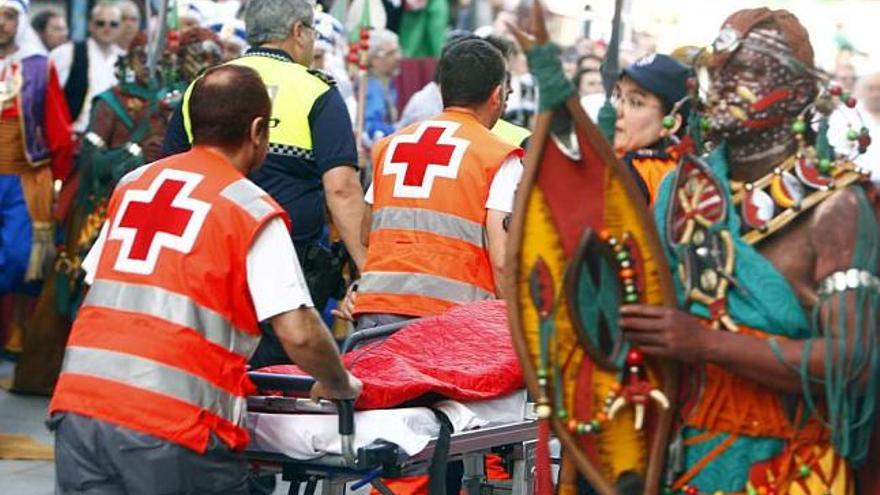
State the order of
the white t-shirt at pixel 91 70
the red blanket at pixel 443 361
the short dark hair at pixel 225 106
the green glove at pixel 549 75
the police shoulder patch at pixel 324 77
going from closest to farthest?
the green glove at pixel 549 75 → the short dark hair at pixel 225 106 → the red blanket at pixel 443 361 → the police shoulder patch at pixel 324 77 → the white t-shirt at pixel 91 70

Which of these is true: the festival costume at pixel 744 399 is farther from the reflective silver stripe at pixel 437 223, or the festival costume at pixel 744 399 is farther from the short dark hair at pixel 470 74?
the short dark hair at pixel 470 74

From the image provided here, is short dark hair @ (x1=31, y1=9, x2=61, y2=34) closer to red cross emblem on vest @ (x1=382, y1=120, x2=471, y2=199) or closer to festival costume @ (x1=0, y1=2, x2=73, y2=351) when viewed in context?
festival costume @ (x1=0, y1=2, x2=73, y2=351)

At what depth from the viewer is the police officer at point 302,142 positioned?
7.17 meters

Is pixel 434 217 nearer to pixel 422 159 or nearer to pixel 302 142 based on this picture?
pixel 422 159

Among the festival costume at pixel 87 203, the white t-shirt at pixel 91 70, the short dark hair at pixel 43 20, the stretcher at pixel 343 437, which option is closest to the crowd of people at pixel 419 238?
the stretcher at pixel 343 437

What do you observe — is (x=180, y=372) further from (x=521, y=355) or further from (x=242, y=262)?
(x=521, y=355)

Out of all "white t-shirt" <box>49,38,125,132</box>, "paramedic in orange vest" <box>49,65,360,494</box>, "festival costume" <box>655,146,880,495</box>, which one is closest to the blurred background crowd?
"white t-shirt" <box>49,38,125,132</box>

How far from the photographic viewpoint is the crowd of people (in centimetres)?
423

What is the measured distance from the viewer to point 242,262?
4.92 meters

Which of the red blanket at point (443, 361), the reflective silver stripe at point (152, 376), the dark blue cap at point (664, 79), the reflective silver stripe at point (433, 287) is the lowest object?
the reflective silver stripe at point (433, 287)

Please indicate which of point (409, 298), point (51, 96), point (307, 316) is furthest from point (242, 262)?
point (51, 96)

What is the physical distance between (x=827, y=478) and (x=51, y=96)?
7281 mm

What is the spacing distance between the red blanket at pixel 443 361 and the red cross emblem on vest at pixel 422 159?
2.03 ft

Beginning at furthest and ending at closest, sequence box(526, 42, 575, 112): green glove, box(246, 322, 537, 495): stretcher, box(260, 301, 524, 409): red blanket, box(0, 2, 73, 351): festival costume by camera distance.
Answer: box(0, 2, 73, 351): festival costume < box(260, 301, 524, 409): red blanket < box(246, 322, 537, 495): stretcher < box(526, 42, 575, 112): green glove
